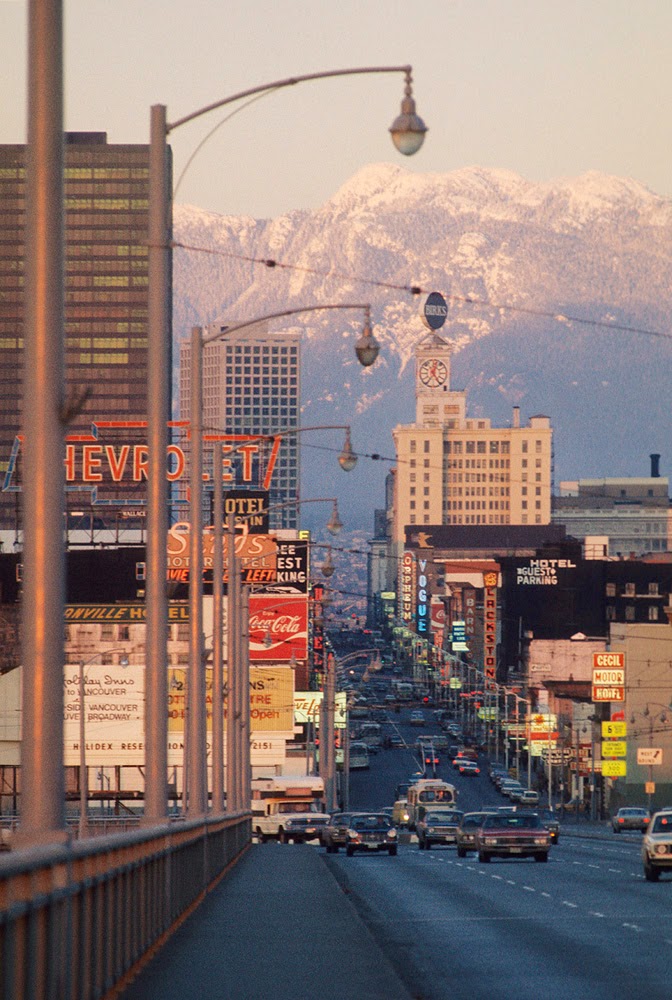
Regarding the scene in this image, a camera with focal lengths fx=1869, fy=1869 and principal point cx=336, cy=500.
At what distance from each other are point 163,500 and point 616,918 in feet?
32.8

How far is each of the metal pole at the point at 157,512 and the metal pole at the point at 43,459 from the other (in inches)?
499

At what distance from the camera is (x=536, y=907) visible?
108 ft

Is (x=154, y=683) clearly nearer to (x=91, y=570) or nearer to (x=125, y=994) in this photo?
(x=125, y=994)

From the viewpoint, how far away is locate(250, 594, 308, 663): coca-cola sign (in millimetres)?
125956

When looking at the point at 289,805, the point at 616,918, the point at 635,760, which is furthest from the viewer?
the point at 635,760

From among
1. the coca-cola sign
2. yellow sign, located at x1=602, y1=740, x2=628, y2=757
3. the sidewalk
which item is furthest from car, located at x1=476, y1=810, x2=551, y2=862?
→ yellow sign, located at x1=602, y1=740, x2=628, y2=757

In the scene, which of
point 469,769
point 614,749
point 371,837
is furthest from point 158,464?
point 469,769

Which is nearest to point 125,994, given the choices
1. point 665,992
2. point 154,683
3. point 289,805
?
point 665,992

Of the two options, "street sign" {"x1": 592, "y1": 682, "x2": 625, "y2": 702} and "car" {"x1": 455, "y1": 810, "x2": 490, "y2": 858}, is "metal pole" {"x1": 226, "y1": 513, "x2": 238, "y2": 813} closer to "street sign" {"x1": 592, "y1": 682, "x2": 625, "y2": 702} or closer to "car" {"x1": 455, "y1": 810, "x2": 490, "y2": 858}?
"car" {"x1": 455, "y1": 810, "x2": 490, "y2": 858}

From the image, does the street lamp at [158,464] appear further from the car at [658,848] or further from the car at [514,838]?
the car at [514,838]

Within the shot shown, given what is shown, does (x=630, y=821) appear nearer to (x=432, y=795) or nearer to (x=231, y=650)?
(x=432, y=795)

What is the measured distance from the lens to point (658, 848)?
132ft

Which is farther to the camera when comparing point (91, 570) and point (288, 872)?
point (91, 570)

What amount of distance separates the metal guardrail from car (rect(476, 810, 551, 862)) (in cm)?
2779
